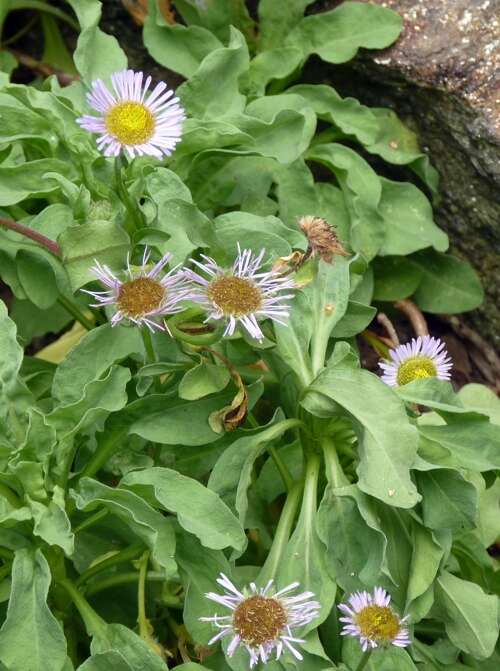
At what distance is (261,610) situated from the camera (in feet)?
6.33

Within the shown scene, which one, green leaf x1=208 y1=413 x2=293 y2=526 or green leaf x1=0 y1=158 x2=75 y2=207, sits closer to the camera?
green leaf x1=208 y1=413 x2=293 y2=526

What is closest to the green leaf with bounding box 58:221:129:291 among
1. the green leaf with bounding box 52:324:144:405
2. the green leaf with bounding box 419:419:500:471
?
the green leaf with bounding box 52:324:144:405

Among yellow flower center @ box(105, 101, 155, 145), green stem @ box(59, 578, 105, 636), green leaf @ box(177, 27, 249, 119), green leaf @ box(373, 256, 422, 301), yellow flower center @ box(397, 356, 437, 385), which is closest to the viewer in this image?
green stem @ box(59, 578, 105, 636)

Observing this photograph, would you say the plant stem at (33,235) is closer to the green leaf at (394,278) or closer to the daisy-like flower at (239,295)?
the daisy-like flower at (239,295)

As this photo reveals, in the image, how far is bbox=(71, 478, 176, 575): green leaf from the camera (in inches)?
78.5

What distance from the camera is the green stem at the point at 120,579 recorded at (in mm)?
2254

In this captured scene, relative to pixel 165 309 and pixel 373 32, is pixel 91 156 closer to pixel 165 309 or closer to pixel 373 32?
pixel 165 309

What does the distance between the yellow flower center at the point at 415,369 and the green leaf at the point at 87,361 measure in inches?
22.6

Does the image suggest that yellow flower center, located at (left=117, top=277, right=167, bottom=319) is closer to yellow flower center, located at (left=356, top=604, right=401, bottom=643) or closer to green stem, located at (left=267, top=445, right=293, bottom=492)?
green stem, located at (left=267, top=445, right=293, bottom=492)

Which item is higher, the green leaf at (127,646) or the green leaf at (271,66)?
the green leaf at (271,66)

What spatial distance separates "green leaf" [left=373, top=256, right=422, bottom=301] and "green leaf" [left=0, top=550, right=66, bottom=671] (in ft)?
4.25

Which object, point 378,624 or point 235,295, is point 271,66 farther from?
point 378,624

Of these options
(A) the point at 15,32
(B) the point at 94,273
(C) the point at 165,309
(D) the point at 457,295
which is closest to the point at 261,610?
(C) the point at 165,309

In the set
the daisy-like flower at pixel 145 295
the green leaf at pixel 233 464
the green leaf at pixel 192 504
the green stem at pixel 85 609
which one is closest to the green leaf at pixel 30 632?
the green stem at pixel 85 609
